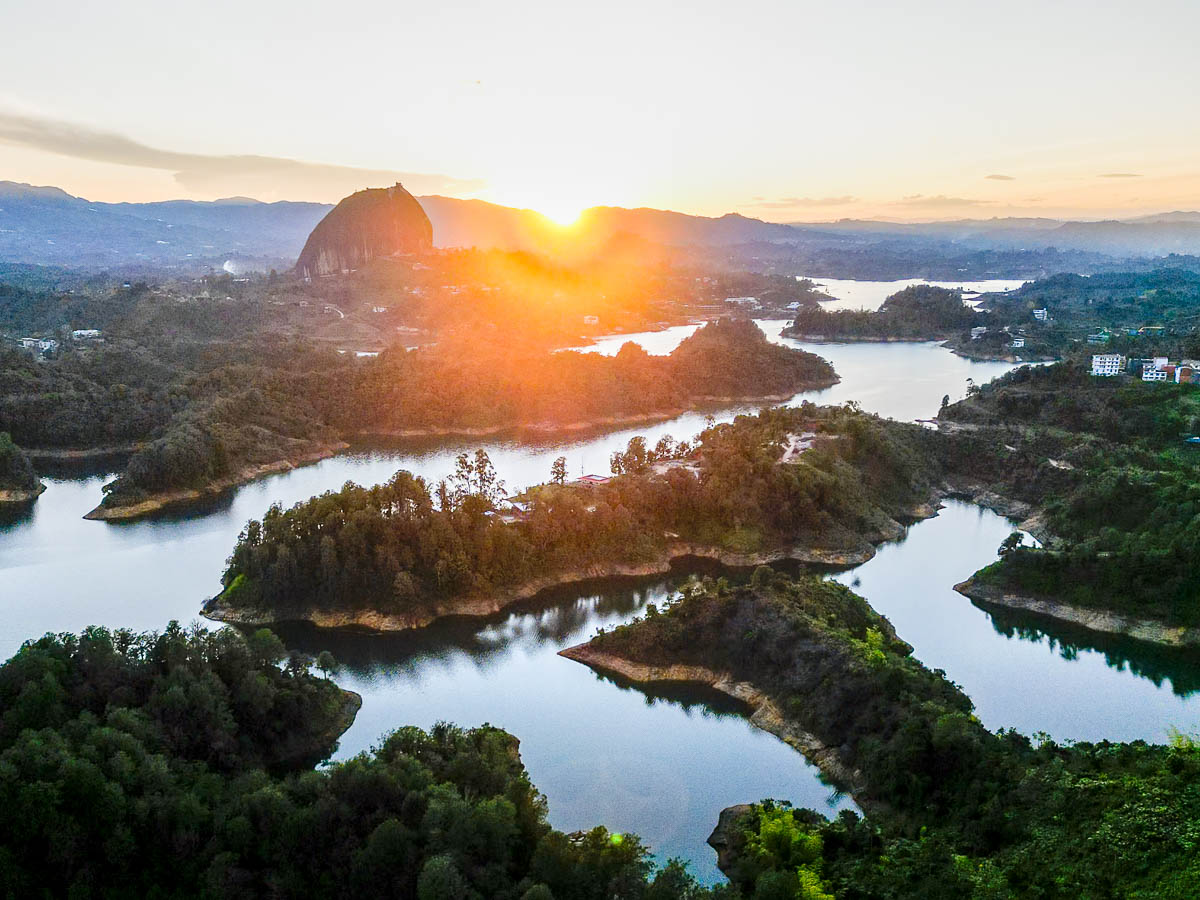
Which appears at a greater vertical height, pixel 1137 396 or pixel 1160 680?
pixel 1137 396

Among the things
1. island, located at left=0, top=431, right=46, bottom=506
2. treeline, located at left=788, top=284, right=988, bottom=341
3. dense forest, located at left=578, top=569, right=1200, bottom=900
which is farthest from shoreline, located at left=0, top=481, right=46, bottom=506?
treeline, located at left=788, top=284, right=988, bottom=341

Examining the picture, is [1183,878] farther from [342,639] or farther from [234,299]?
[234,299]

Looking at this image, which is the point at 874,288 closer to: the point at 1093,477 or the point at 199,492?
the point at 1093,477

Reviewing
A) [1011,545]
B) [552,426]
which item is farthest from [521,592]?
[552,426]

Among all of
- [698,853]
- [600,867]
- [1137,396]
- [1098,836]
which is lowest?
[698,853]

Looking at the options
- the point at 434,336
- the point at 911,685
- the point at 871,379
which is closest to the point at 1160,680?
the point at 911,685

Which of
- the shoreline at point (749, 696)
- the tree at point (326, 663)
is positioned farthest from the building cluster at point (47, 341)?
the shoreline at point (749, 696)

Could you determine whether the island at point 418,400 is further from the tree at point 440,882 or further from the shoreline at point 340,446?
the tree at point 440,882

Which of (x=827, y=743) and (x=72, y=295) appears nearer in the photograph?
(x=827, y=743)
